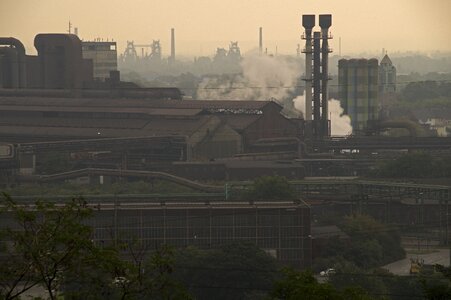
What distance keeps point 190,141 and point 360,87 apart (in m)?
13.8

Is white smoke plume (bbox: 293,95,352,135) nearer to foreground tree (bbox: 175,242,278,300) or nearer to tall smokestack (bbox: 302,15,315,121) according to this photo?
tall smokestack (bbox: 302,15,315,121)

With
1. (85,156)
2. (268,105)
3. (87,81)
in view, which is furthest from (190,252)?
(87,81)

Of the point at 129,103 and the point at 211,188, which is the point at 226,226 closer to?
the point at 211,188

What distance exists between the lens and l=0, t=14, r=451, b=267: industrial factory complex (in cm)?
2334

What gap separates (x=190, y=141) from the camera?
37438 mm

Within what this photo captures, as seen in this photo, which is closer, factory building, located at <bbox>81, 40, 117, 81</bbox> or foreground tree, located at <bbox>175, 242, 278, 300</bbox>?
foreground tree, located at <bbox>175, 242, 278, 300</bbox>

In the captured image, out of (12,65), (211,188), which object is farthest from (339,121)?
(211,188)

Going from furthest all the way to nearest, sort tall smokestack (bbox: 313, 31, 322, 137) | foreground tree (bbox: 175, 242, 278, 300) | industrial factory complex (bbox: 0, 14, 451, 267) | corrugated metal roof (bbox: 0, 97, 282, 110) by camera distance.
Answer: tall smokestack (bbox: 313, 31, 322, 137)
corrugated metal roof (bbox: 0, 97, 282, 110)
industrial factory complex (bbox: 0, 14, 451, 267)
foreground tree (bbox: 175, 242, 278, 300)

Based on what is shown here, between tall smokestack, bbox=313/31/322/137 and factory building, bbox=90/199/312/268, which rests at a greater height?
tall smokestack, bbox=313/31/322/137

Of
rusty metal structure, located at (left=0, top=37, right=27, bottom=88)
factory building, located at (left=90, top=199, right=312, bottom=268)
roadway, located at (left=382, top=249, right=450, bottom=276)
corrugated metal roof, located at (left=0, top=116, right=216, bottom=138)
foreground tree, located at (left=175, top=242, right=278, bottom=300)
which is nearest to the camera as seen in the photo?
foreground tree, located at (left=175, top=242, right=278, bottom=300)

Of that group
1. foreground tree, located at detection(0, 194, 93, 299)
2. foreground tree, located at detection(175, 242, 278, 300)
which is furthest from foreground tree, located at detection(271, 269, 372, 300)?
foreground tree, located at detection(175, 242, 278, 300)

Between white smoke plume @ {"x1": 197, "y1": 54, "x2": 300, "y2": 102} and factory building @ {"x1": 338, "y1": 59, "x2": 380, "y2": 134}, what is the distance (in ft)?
32.9

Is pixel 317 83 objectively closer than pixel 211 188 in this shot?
No

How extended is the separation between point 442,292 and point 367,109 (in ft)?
128
